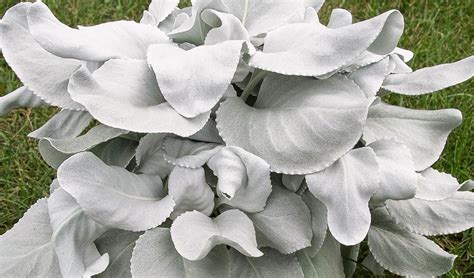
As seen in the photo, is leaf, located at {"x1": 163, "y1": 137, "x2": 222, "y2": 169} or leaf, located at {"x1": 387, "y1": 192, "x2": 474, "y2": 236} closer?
leaf, located at {"x1": 163, "y1": 137, "x2": 222, "y2": 169}

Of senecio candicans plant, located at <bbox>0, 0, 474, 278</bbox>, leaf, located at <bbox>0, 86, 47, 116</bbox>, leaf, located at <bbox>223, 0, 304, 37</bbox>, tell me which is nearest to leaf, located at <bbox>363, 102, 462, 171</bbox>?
senecio candicans plant, located at <bbox>0, 0, 474, 278</bbox>

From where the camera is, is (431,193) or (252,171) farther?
(431,193)

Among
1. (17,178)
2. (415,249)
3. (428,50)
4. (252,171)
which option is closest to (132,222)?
(252,171)

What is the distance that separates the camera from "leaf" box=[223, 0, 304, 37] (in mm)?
1377

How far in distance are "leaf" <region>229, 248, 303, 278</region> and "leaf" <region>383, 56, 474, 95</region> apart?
1.26ft

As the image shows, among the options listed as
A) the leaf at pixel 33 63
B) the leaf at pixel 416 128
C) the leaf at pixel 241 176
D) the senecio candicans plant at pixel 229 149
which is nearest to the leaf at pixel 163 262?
the senecio candicans plant at pixel 229 149

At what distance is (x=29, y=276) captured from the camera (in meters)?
1.28

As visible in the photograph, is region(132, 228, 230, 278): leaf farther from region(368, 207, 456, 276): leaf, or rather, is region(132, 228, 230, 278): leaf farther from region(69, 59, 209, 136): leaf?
region(368, 207, 456, 276): leaf

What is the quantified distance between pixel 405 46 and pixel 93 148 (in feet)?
4.99

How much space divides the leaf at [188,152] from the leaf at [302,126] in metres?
0.05

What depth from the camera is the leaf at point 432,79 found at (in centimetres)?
138

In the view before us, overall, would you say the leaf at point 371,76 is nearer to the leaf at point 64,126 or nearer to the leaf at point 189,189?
the leaf at point 189,189

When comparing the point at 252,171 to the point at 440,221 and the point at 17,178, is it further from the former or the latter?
the point at 17,178

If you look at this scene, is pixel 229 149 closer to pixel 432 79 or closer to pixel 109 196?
pixel 109 196
